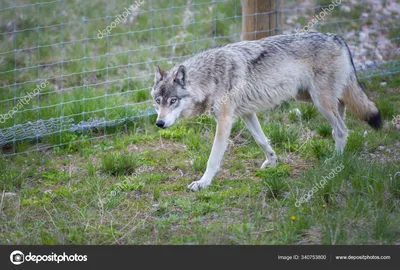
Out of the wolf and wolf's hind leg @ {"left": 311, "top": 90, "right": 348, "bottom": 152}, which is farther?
wolf's hind leg @ {"left": 311, "top": 90, "right": 348, "bottom": 152}

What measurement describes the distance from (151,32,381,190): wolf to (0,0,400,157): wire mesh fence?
4.41 ft

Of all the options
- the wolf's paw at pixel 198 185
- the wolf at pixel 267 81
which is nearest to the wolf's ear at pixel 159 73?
the wolf at pixel 267 81

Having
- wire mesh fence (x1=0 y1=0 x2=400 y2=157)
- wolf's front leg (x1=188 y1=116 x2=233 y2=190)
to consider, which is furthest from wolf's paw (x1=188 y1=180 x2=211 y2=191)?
wire mesh fence (x1=0 y1=0 x2=400 y2=157)

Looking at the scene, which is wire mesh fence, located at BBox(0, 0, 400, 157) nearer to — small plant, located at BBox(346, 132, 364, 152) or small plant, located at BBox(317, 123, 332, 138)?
small plant, located at BBox(317, 123, 332, 138)

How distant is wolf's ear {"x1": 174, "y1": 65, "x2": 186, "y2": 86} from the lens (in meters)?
5.43

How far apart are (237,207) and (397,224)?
1.41 m

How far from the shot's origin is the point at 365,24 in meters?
9.16

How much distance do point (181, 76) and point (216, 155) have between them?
0.86m

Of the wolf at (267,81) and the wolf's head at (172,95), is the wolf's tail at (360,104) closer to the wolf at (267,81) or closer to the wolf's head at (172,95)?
the wolf at (267,81)

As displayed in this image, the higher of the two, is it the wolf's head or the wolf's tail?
the wolf's head

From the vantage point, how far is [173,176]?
229 inches

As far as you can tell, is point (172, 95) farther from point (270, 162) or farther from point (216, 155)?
point (270, 162)

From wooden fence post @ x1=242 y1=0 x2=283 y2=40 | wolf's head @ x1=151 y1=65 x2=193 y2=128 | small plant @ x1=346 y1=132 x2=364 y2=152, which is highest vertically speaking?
wooden fence post @ x1=242 y1=0 x2=283 y2=40

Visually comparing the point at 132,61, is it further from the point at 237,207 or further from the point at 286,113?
the point at 237,207
